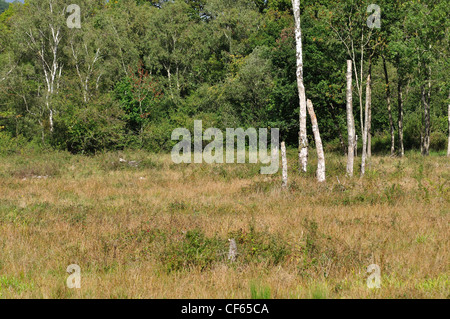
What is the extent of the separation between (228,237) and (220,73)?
40.4 meters

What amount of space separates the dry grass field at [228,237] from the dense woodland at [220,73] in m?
10.4

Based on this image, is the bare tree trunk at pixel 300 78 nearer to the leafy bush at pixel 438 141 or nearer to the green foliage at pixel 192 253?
the green foliage at pixel 192 253

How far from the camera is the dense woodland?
21469 millimetres

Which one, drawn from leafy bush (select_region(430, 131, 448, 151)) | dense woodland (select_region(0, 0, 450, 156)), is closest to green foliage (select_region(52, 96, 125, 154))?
dense woodland (select_region(0, 0, 450, 156))

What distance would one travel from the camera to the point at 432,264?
5.80 m

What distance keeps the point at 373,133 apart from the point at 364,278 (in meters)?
32.1

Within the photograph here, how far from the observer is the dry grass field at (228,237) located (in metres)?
5.07

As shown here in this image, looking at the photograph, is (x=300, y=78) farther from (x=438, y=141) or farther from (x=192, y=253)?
(x=438, y=141)

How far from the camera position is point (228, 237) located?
7.54 m

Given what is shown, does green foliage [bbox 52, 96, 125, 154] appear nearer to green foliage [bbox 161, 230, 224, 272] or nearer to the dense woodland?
the dense woodland

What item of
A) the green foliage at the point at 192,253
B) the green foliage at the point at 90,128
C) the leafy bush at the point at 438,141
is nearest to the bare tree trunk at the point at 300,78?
the green foliage at the point at 192,253

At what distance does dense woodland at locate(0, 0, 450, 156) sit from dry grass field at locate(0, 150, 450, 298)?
10.4 m

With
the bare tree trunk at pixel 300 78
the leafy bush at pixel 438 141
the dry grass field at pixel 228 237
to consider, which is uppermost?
the bare tree trunk at pixel 300 78
